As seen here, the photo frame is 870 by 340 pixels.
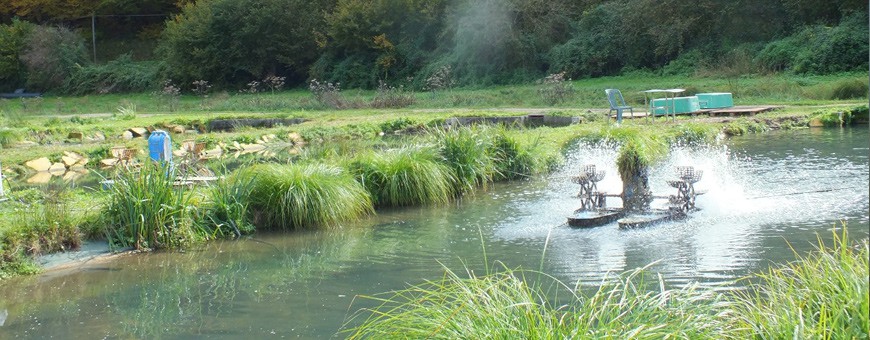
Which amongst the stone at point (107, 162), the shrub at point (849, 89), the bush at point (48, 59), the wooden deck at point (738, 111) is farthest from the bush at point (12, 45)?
the shrub at point (849, 89)

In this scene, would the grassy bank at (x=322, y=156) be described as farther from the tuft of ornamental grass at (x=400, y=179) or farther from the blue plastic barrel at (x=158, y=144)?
the blue plastic barrel at (x=158, y=144)

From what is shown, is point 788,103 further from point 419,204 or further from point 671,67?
point 419,204

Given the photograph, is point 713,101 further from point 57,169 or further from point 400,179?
point 57,169

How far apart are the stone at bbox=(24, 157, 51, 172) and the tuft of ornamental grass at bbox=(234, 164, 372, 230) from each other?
869 cm

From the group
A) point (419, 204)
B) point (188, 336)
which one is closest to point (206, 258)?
point (188, 336)

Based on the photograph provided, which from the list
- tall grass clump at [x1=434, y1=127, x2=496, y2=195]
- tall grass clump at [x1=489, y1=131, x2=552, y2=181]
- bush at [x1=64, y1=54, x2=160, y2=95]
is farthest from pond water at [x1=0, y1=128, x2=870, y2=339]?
bush at [x1=64, y1=54, x2=160, y2=95]

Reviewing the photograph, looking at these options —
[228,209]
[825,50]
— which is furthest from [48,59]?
[228,209]

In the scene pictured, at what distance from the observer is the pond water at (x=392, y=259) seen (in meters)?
8.27

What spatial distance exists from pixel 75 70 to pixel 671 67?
98.0 ft

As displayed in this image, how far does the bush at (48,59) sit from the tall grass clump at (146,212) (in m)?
40.6

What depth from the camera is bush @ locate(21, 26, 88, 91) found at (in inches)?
1922

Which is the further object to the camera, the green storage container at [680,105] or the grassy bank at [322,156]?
the green storage container at [680,105]

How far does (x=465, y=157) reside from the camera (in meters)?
14.4

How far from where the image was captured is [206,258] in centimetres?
1060
